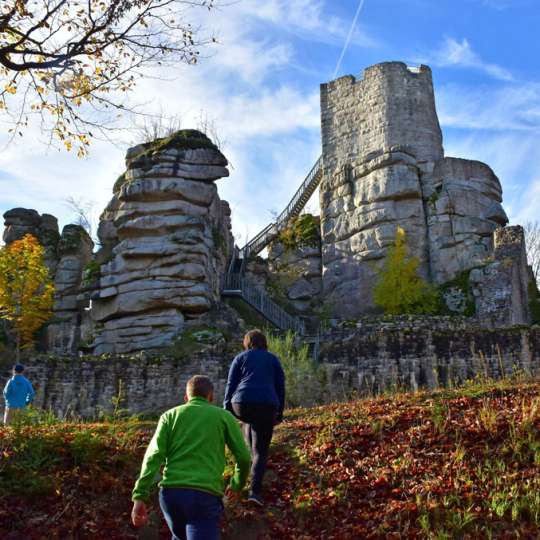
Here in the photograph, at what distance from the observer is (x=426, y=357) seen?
17.8 metres

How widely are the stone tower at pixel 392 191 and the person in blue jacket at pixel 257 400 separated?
88.3 ft

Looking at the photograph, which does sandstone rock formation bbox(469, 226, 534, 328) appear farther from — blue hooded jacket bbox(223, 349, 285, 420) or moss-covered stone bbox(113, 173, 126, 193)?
blue hooded jacket bbox(223, 349, 285, 420)

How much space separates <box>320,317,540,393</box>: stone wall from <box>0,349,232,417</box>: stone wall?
10.8ft

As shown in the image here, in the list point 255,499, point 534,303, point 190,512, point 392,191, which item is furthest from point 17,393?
point 392,191

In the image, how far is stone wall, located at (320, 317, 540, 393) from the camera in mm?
17281

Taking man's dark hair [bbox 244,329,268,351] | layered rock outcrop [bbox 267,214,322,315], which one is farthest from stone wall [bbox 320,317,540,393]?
layered rock outcrop [bbox 267,214,322,315]

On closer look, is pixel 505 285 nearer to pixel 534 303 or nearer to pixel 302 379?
pixel 534 303

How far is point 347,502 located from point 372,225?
29.1m

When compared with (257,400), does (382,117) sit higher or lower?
higher

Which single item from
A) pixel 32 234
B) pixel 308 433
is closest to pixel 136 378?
pixel 308 433

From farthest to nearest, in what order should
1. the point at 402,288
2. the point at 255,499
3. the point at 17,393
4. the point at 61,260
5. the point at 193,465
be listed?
the point at 61,260 → the point at 402,288 → the point at 17,393 → the point at 255,499 → the point at 193,465

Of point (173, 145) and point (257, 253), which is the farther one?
point (257, 253)

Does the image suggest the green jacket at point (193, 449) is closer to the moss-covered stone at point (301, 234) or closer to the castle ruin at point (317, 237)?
the castle ruin at point (317, 237)

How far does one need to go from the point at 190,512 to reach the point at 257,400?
2199mm
